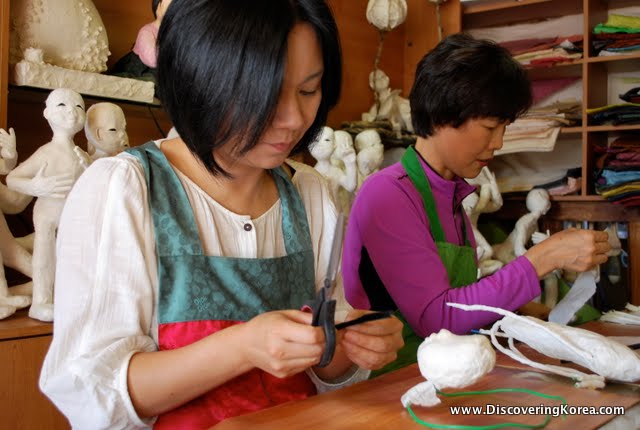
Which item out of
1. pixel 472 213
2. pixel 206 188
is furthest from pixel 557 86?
pixel 206 188

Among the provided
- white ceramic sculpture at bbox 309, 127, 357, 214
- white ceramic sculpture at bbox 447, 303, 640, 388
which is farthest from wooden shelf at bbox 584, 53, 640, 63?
white ceramic sculpture at bbox 447, 303, 640, 388

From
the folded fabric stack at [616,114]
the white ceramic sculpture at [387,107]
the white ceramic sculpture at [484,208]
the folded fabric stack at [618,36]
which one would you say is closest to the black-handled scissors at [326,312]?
the white ceramic sculpture at [484,208]

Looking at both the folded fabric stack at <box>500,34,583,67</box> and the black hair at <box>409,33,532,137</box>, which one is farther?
the folded fabric stack at <box>500,34,583,67</box>

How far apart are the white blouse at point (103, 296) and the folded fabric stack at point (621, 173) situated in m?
2.15

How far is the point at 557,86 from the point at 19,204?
7.57 feet

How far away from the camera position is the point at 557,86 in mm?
2949

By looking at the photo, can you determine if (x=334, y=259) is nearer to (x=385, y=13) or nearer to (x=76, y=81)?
(x=76, y=81)

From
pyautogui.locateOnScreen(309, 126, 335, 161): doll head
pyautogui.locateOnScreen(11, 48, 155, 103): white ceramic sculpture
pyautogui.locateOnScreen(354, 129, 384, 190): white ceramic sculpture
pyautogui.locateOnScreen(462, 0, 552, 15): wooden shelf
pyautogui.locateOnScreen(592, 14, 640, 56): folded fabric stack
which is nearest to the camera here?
pyautogui.locateOnScreen(11, 48, 155, 103): white ceramic sculpture

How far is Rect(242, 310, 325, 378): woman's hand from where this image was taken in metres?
0.66

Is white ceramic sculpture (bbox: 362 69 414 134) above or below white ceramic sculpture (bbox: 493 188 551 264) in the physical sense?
above

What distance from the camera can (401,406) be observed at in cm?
74

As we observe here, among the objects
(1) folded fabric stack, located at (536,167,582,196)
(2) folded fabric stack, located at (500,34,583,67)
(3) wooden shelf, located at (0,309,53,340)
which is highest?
(2) folded fabric stack, located at (500,34,583,67)

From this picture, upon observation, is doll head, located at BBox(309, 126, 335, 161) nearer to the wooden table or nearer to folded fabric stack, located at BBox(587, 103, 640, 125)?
folded fabric stack, located at BBox(587, 103, 640, 125)

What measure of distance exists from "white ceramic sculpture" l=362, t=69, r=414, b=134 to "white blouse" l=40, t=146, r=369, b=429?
6.54 ft
